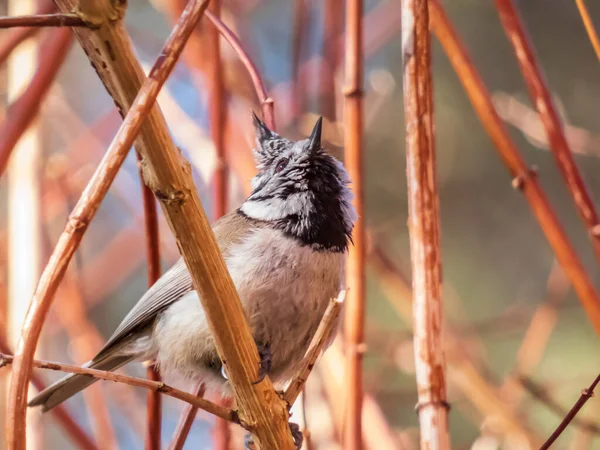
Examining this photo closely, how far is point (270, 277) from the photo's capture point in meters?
1.48

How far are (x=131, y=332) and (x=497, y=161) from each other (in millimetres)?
3153

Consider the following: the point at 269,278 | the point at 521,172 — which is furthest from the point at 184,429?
the point at 521,172

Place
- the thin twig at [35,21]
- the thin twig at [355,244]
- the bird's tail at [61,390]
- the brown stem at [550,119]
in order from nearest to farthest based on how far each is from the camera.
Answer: the thin twig at [35,21], the thin twig at [355,244], the brown stem at [550,119], the bird's tail at [61,390]

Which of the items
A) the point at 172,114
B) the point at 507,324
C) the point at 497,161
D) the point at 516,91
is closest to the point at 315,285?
the point at 172,114

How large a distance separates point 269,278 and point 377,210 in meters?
2.75

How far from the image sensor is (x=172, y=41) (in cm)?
69

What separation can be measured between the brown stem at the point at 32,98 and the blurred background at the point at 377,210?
9cm

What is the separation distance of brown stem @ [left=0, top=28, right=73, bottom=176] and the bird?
46cm

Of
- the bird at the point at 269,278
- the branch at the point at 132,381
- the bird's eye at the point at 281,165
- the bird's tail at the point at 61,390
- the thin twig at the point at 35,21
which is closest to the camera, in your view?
the thin twig at the point at 35,21

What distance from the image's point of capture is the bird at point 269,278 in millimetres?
1480

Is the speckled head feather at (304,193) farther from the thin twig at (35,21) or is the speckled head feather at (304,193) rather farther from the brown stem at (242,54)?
the thin twig at (35,21)

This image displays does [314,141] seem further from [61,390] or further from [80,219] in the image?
[80,219]

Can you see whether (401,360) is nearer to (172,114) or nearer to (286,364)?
(286,364)

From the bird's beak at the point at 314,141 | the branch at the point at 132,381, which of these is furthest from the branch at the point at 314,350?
the bird's beak at the point at 314,141
